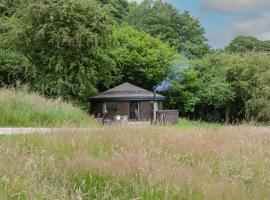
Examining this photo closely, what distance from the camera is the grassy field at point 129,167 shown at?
13.6 ft

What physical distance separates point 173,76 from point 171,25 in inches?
623

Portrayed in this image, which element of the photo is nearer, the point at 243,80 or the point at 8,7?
the point at 8,7

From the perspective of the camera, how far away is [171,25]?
5166 cm

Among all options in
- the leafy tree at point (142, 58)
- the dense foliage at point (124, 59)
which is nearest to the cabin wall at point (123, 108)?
the dense foliage at point (124, 59)

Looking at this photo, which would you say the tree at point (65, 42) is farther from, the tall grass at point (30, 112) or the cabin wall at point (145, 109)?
the tall grass at point (30, 112)

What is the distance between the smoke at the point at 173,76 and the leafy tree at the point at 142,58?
15.5 inches

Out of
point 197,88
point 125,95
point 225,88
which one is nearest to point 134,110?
point 125,95

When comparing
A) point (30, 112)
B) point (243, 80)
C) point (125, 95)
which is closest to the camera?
point (30, 112)

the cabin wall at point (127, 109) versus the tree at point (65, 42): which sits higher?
the tree at point (65, 42)

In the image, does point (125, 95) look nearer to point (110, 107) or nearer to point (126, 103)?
point (126, 103)

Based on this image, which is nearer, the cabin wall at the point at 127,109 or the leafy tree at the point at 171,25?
the cabin wall at the point at 127,109

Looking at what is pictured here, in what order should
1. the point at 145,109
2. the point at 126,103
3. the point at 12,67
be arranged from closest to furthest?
the point at 12,67 < the point at 126,103 < the point at 145,109

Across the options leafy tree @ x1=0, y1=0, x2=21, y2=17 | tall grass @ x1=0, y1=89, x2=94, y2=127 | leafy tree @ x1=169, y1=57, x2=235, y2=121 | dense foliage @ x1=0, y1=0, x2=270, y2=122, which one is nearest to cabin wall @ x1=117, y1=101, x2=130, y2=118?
dense foliage @ x1=0, y1=0, x2=270, y2=122

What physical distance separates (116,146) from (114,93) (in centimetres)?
2632
